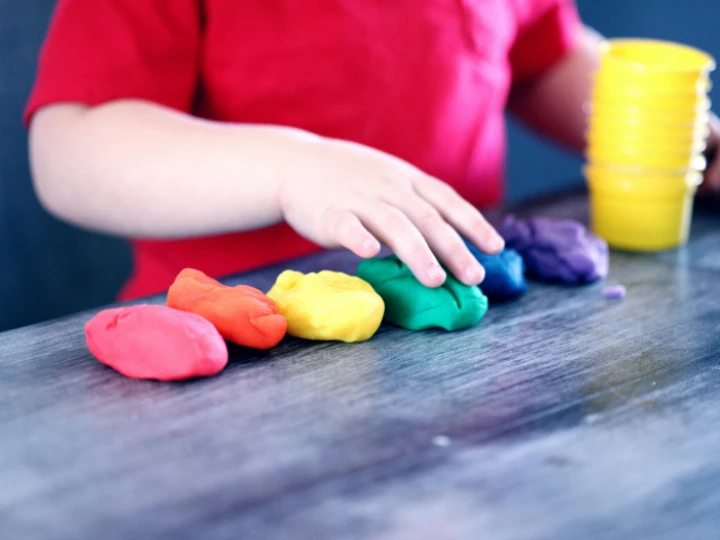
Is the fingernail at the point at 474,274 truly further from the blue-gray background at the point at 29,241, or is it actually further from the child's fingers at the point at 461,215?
the blue-gray background at the point at 29,241

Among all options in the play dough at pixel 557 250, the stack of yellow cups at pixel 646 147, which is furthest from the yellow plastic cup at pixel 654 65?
the play dough at pixel 557 250

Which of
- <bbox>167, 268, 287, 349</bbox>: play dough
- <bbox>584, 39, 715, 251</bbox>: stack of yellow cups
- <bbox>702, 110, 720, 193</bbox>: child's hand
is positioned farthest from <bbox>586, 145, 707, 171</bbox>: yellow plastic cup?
<bbox>167, 268, 287, 349</bbox>: play dough

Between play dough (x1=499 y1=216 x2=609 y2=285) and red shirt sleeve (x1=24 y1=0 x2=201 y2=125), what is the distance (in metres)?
0.34

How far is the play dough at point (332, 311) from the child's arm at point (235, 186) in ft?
0.12

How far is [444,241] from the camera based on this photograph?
62 centimetres

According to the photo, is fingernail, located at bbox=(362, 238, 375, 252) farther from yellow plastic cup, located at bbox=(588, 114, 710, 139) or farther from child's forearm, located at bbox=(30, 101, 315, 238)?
yellow plastic cup, located at bbox=(588, 114, 710, 139)

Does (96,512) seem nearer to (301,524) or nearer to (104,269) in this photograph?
(301,524)

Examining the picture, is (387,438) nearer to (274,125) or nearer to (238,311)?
(238,311)

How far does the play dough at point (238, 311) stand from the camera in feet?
1.82

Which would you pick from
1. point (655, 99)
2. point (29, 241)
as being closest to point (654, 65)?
point (655, 99)

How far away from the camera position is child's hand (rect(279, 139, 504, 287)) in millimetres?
611

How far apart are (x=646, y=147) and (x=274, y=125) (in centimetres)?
33

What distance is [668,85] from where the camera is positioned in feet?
2.48

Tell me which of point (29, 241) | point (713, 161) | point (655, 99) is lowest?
point (29, 241)
